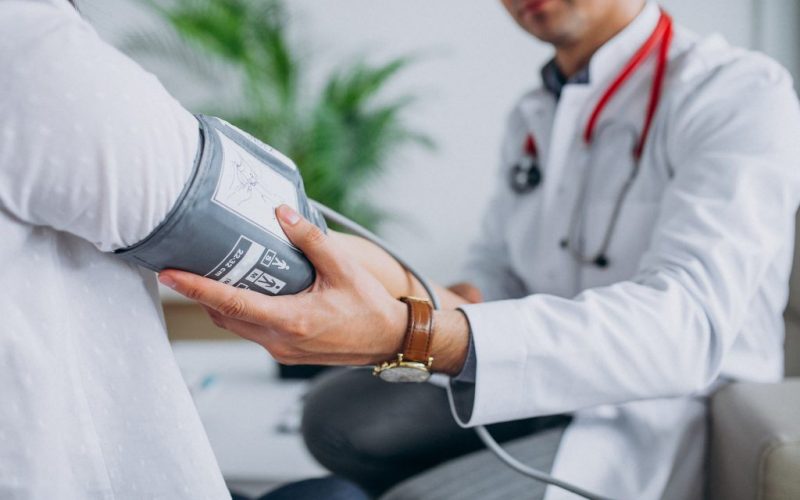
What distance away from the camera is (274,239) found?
1.59ft

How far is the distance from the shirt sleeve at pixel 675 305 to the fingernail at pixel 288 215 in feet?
0.80

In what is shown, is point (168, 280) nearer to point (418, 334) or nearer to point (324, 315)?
point (324, 315)

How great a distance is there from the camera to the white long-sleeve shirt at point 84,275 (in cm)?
38

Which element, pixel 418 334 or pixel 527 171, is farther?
pixel 527 171

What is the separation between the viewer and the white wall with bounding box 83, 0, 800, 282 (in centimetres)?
237

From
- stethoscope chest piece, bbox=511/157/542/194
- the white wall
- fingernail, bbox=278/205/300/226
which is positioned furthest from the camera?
the white wall

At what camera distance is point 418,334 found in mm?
633

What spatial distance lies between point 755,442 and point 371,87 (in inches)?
65.5

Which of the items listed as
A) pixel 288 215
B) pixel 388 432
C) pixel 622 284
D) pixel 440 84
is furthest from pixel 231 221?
pixel 440 84

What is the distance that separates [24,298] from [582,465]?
58cm

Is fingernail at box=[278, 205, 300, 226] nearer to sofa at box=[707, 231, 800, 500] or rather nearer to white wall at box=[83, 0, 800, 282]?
sofa at box=[707, 231, 800, 500]

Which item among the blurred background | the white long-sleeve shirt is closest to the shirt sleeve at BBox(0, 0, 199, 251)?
the white long-sleeve shirt

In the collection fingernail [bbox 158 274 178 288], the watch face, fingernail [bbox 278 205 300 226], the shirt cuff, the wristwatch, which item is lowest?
the shirt cuff

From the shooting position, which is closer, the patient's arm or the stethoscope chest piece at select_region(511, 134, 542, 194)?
the patient's arm
